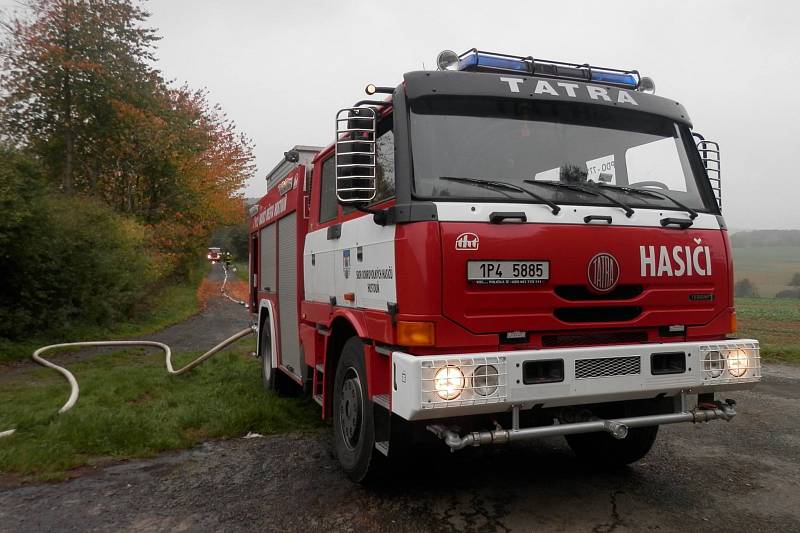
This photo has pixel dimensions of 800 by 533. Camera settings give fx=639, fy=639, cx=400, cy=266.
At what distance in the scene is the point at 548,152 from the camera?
4.16 m

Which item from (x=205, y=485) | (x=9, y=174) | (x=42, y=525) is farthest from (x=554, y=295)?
(x=9, y=174)

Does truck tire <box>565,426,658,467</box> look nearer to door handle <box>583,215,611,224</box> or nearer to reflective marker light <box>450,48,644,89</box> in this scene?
door handle <box>583,215,611,224</box>

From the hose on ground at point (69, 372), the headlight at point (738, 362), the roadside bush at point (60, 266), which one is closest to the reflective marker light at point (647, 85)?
the headlight at point (738, 362)

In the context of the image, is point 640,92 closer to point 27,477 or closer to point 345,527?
point 345,527

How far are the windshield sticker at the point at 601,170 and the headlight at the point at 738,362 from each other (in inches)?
52.7

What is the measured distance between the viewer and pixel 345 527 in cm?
386

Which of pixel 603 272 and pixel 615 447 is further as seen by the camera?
pixel 615 447

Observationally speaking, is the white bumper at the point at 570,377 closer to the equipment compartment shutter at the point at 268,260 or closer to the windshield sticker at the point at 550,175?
the windshield sticker at the point at 550,175

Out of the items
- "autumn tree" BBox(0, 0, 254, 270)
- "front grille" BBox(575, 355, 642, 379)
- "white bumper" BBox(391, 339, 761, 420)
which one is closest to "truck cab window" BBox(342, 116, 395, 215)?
"white bumper" BBox(391, 339, 761, 420)

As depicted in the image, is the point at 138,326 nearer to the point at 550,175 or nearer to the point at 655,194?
the point at 550,175

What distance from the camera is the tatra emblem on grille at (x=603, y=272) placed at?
385cm

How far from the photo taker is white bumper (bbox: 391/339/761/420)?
346 cm

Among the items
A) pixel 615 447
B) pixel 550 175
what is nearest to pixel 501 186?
pixel 550 175

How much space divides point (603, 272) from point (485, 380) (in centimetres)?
103
